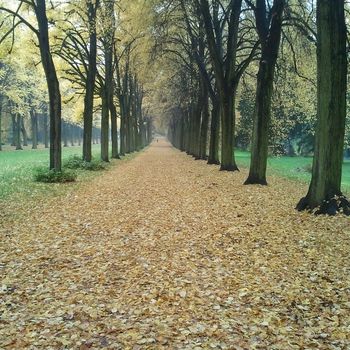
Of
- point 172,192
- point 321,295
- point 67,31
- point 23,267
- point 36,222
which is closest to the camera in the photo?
point 321,295

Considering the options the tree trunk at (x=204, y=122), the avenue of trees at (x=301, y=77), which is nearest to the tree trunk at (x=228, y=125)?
the avenue of trees at (x=301, y=77)

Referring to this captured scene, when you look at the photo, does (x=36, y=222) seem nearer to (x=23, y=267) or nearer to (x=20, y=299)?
(x=23, y=267)

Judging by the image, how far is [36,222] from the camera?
896 cm

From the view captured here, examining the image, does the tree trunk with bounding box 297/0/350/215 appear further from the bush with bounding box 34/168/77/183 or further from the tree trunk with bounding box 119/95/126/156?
the tree trunk with bounding box 119/95/126/156

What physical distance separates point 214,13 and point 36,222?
15.1 m

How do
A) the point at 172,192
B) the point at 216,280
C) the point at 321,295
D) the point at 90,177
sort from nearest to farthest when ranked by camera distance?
the point at 321,295 → the point at 216,280 → the point at 172,192 → the point at 90,177

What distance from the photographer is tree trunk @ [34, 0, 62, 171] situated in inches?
608

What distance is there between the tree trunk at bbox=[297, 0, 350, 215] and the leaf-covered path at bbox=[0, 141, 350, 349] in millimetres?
653

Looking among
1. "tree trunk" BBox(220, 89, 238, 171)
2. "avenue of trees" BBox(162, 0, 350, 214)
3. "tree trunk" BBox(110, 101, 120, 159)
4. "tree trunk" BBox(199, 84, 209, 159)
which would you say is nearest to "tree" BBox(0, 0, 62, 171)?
"avenue of trees" BBox(162, 0, 350, 214)

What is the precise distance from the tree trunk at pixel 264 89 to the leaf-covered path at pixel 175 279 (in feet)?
13.9

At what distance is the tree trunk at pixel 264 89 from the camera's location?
502 inches

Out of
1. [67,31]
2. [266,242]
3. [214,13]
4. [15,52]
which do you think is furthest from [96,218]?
[214,13]

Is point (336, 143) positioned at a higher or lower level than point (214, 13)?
lower

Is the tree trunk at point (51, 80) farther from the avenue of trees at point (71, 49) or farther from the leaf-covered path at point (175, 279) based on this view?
the leaf-covered path at point (175, 279)
